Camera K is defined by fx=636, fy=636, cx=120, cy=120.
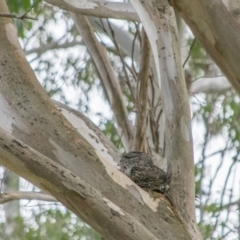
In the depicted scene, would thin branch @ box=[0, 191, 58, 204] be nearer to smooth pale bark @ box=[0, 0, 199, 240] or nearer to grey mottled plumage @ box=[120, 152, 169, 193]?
grey mottled plumage @ box=[120, 152, 169, 193]

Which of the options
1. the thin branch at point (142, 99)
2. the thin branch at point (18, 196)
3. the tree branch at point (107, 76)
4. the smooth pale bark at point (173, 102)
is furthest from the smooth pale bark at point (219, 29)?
the tree branch at point (107, 76)

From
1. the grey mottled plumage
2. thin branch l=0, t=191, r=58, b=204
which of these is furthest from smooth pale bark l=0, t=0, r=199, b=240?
thin branch l=0, t=191, r=58, b=204

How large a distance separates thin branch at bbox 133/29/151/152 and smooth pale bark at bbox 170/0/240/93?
1.17m

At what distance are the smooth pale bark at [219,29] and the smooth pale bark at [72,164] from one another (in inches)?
18.6

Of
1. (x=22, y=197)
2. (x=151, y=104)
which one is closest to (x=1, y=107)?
(x=22, y=197)

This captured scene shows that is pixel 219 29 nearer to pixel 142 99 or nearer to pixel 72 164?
pixel 72 164

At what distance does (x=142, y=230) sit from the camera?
1.67 m

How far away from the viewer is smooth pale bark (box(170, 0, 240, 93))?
162cm

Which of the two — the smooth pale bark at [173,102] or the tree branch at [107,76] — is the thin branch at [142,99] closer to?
the tree branch at [107,76]

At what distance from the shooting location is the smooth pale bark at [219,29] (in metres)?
1.62

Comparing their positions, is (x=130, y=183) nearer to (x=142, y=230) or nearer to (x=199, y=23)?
(x=142, y=230)

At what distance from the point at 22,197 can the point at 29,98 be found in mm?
849

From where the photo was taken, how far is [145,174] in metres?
2.06

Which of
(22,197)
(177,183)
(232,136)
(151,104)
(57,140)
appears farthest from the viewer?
(232,136)
